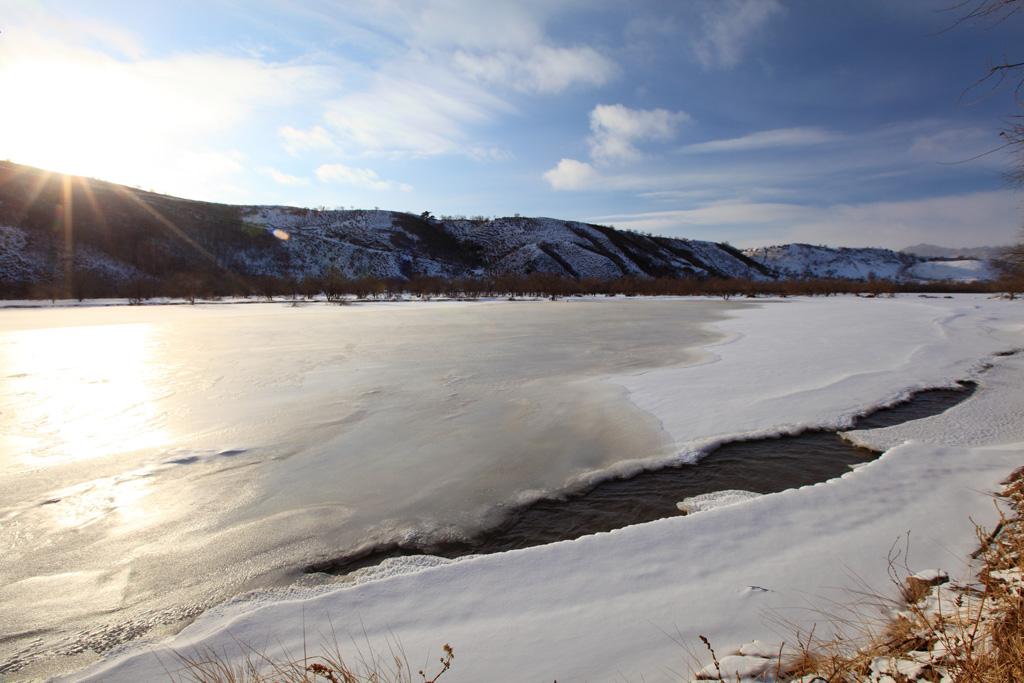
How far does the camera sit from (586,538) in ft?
11.3

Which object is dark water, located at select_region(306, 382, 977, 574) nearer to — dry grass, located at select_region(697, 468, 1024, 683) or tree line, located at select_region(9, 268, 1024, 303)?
dry grass, located at select_region(697, 468, 1024, 683)

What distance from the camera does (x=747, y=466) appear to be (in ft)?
16.4

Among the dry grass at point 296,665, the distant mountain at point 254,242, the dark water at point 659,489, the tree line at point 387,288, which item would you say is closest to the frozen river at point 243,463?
the dark water at point 659,489

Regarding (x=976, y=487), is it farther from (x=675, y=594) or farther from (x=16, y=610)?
(x=16, y=610)

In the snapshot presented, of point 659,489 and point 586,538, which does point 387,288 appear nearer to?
point 659,489

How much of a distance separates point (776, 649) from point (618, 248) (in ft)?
366

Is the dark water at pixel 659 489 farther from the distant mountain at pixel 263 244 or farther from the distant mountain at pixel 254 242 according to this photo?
the distant mountain at pixel 254 242

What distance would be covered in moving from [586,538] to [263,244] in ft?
258

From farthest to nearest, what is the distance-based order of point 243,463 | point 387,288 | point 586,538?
point 387,288 → point 243,463 → point 586,538

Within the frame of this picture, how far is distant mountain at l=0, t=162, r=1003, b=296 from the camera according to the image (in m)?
51.0

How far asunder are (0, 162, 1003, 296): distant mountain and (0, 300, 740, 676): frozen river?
40.1 meters

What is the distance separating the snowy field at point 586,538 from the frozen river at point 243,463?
5 cm

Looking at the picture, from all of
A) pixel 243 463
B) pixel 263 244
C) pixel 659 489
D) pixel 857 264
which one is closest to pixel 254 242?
pixel 263 244

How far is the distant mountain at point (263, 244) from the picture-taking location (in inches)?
2008
